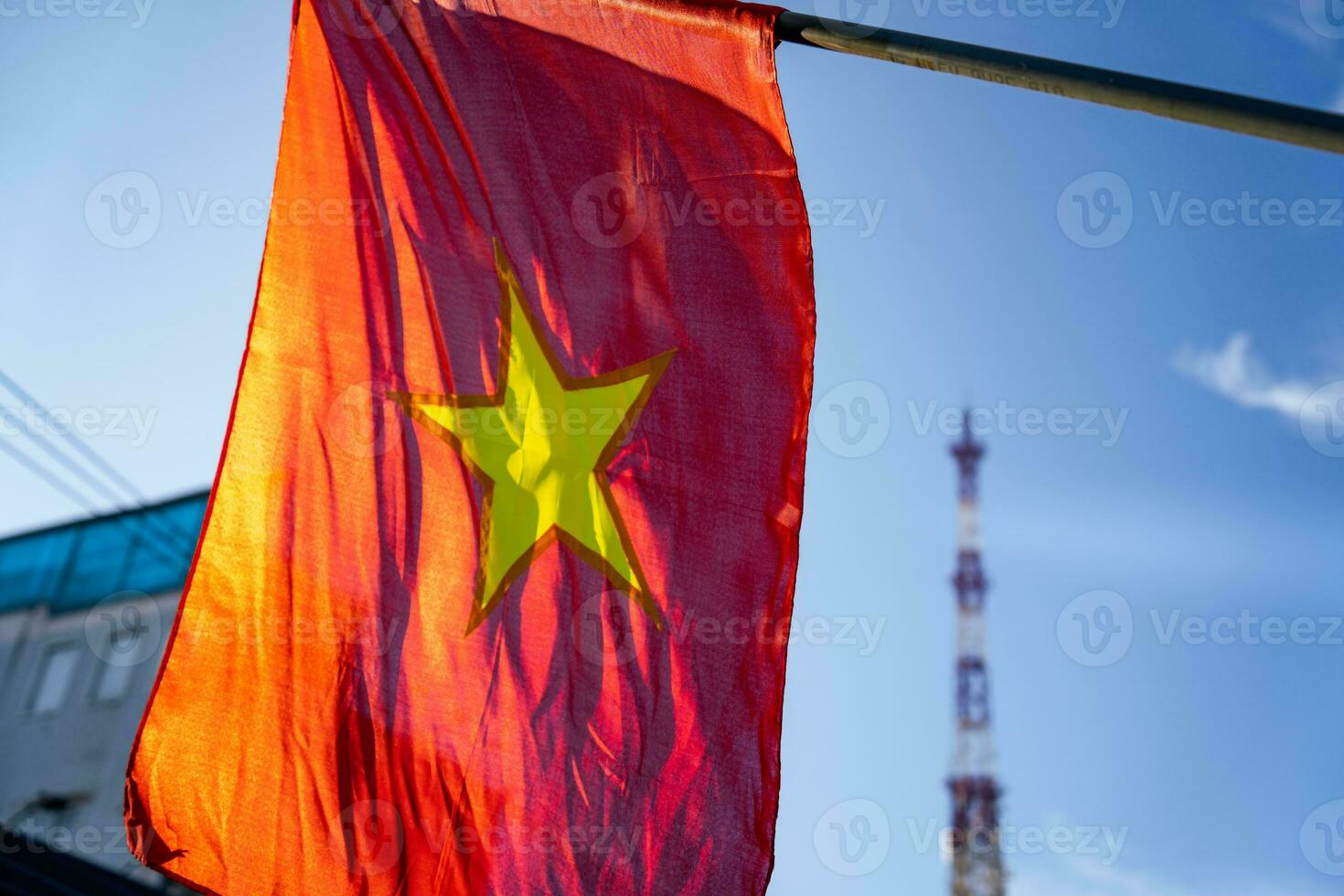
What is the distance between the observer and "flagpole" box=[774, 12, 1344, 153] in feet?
11.3

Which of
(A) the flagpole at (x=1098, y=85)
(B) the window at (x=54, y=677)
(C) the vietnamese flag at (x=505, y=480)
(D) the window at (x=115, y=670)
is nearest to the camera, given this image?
(A) the flagpole at (x=1098, y=85)

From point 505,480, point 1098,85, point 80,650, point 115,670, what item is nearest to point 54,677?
point 80,650

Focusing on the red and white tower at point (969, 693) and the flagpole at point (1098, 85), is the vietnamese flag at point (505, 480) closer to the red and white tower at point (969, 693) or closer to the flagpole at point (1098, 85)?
the flagpole at point (1098, 85)

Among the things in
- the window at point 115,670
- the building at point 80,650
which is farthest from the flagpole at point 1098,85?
the window at point 115,670

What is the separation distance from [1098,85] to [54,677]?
86.3 ft

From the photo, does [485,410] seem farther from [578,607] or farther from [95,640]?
[95,640]

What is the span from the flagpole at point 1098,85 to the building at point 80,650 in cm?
2260

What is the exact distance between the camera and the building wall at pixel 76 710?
23.2 meters

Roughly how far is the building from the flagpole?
22598mm

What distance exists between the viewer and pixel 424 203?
554 centimetres

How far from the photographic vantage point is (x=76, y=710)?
25000mm

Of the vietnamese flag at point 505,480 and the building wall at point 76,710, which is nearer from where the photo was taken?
the vietnamese flag at point 505,480

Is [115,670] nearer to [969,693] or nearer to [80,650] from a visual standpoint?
[80,650]

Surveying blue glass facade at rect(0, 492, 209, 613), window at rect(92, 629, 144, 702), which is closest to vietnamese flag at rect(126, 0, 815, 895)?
blue glass facade at rect(0, 492, 209, 613)
